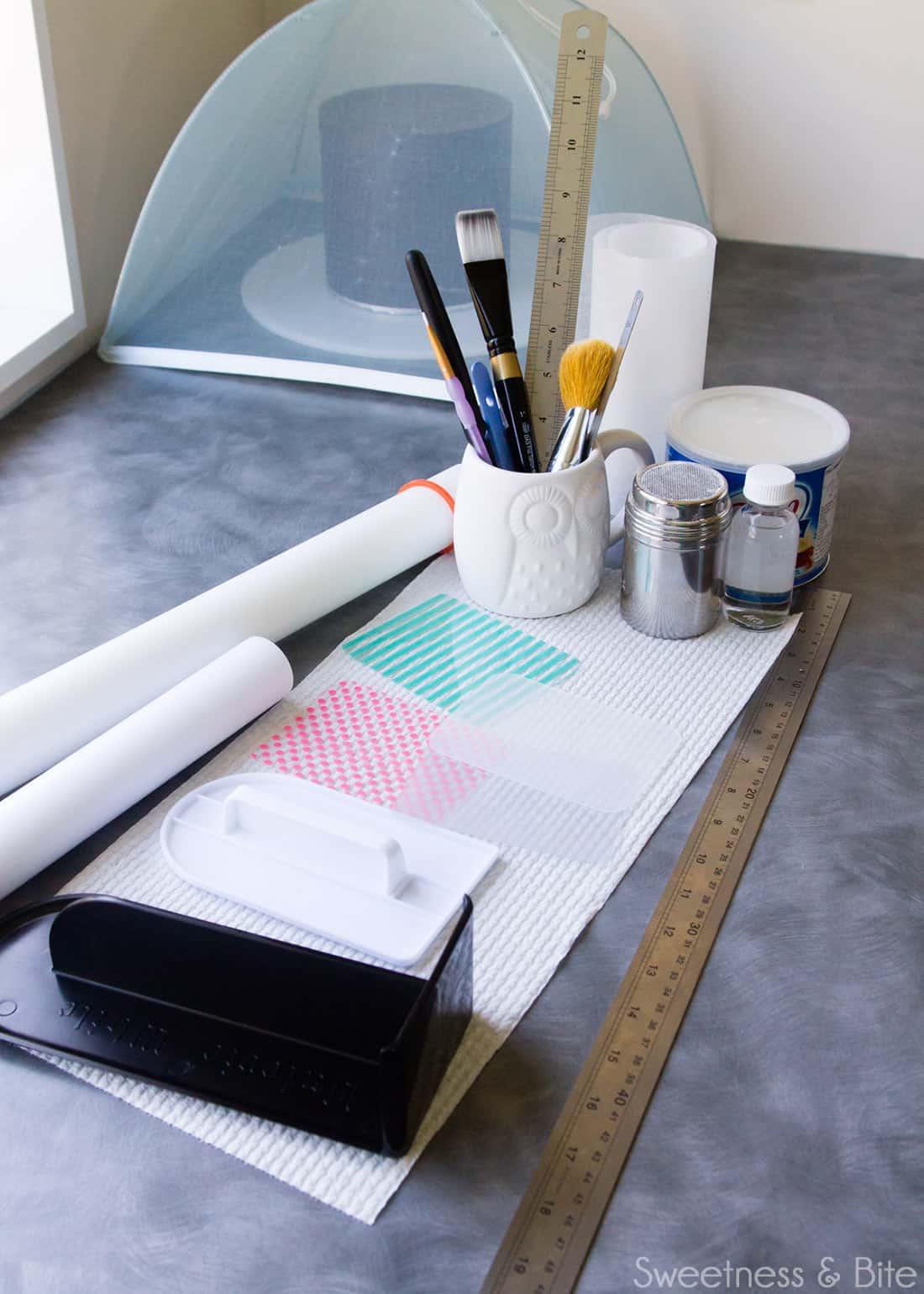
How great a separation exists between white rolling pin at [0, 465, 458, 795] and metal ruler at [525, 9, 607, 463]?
117 millimetres

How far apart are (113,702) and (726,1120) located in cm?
47

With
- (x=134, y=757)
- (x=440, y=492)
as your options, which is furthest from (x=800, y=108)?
(x=134, y=757)

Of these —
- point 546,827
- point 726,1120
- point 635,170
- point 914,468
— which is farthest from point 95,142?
point 726,1120

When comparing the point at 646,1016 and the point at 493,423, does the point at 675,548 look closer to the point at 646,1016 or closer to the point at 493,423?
the point at 493,423

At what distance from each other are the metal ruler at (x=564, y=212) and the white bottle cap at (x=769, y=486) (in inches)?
7.0

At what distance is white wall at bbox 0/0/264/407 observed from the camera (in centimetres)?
142

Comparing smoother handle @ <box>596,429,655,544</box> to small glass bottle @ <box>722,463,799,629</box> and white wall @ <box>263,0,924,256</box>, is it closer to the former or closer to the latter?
small glass bottle @ <box>722,463,799,629</box>

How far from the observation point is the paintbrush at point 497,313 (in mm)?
930

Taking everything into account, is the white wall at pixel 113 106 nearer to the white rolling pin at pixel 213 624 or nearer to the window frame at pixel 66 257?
the window frame at pixel 66 257

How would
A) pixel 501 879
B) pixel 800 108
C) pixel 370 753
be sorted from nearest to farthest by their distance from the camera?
pixel 501 879
pixel 370 753
pixel 800 108

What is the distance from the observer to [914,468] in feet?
4.02

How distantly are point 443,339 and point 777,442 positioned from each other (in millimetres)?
278

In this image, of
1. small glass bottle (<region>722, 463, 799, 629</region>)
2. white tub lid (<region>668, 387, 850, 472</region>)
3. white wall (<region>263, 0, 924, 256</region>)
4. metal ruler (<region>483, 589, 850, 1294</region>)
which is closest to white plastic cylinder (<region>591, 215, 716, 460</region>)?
white tub lid (<region>668, 387, 850, 472</region>)

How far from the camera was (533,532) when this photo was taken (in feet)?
3.13
